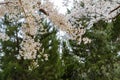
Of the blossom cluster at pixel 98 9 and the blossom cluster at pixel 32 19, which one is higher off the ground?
the blossom cluster at pixel 32 19

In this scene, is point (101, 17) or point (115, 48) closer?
point (101, 17)

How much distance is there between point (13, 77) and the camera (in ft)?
80.8

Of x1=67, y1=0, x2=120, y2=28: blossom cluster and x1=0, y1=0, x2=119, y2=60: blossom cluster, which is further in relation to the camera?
x1=67, y1=0, x2=120, y2=28: blossom cluster

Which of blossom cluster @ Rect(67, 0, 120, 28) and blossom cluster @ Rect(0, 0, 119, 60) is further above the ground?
blossom cluster @ Rect(0, 0, 119, 60)

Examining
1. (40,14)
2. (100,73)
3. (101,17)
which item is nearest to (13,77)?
(100,73)

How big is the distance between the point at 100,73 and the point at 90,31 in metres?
2.74

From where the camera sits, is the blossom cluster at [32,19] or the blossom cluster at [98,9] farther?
the blossom cluster at [98,9]

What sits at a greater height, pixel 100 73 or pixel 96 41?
pixel 96 41

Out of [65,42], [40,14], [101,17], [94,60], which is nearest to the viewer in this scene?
[40,14]

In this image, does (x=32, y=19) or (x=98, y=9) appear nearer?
(x=32, y=19)

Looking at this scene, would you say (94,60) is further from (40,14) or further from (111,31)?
(40,14)

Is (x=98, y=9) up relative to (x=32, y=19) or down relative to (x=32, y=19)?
down

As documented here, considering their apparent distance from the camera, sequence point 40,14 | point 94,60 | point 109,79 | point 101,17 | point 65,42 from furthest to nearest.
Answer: point 65,42, point 94,60, point 109,79, point 101,17, point 40,14

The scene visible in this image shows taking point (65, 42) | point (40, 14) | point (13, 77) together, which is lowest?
point (13, 77)
